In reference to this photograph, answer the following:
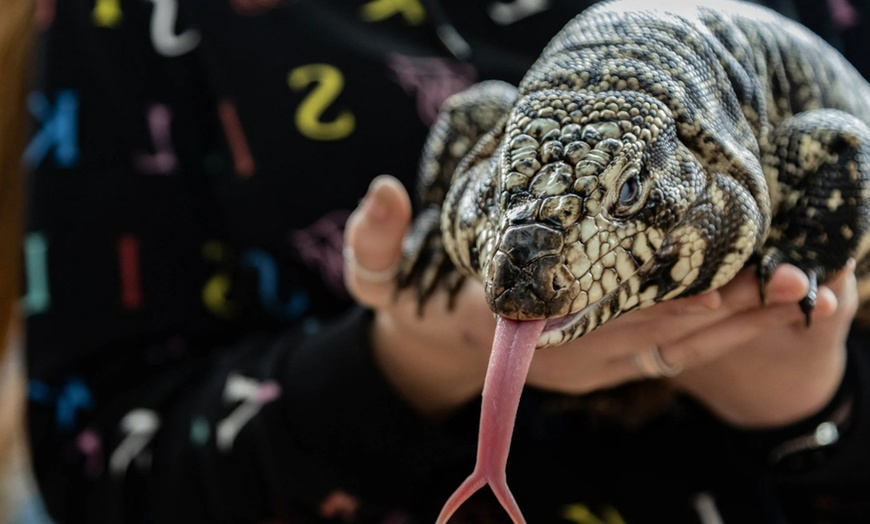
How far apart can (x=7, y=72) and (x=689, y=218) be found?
2.61 feet

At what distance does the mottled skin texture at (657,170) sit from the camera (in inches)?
12.6

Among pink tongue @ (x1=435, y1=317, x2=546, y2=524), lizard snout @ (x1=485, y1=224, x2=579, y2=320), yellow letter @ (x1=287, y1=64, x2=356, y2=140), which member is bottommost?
yellow letter @ (x1=287, y1=64, x2=356, y2=140)

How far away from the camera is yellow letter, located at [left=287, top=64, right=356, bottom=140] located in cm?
83

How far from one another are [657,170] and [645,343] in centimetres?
17

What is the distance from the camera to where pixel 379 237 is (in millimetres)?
581

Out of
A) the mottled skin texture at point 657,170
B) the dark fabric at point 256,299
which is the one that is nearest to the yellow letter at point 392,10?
the dark fabric at point 256,299

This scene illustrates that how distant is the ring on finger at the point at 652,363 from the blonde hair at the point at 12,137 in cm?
68

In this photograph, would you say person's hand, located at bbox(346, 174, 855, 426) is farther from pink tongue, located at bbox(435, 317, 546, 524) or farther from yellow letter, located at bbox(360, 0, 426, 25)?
yellow letter, located at bbox(360, 0, 426, 25)

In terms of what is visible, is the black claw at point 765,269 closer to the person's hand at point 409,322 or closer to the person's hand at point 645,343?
the person's hand at point 645,343

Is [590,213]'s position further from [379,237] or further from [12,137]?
[12,137]

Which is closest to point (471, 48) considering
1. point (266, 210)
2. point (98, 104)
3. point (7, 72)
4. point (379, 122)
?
point (379, 122)

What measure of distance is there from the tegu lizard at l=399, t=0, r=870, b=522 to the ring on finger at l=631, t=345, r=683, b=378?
0.35 feet

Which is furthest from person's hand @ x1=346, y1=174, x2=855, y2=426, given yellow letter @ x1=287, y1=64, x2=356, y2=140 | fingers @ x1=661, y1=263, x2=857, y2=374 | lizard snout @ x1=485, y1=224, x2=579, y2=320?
yellow letter @ x1=287, y1=64, x2=356, y2=140

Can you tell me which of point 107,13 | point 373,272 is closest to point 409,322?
point 373,272
